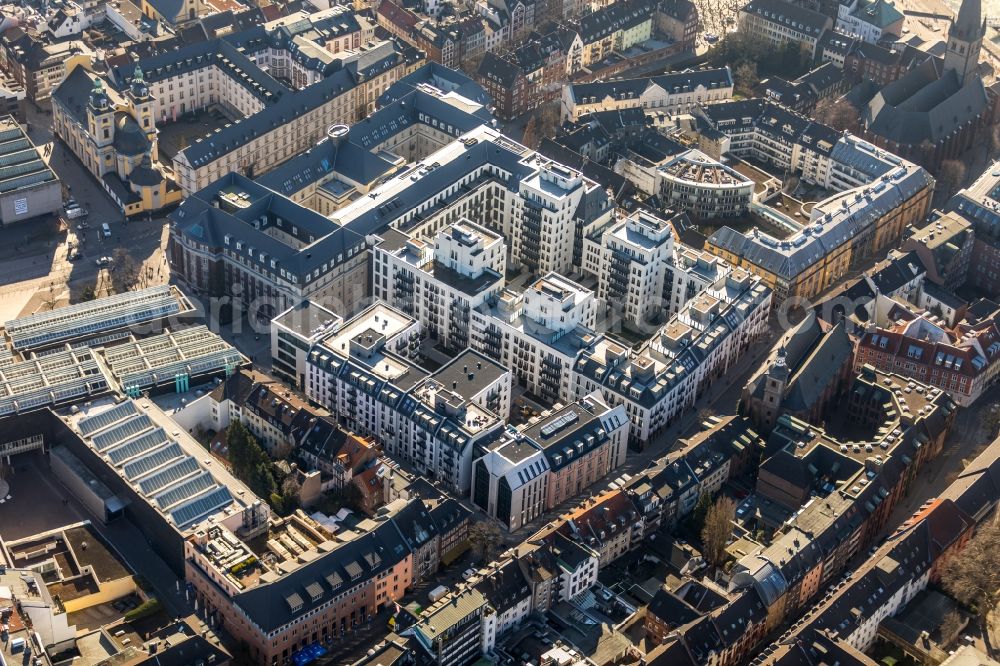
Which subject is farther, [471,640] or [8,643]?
[471,640]

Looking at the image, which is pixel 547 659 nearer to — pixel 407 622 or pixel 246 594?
pixel 407 622

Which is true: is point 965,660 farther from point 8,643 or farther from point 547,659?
point 8,643

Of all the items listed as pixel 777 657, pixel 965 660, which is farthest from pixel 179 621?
pixel 965 660

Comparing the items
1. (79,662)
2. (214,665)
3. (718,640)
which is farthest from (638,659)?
(79,662)

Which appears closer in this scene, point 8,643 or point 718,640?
point 8,643

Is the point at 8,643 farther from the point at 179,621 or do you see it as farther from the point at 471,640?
the point at 471,640

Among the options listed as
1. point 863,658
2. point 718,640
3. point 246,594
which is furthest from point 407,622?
point 863,658

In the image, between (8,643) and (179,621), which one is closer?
(8,643)
